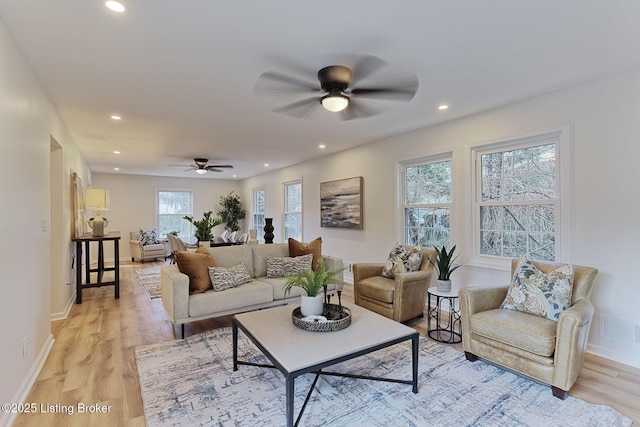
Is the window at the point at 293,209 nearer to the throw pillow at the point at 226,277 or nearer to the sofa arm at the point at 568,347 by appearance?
the throw pillow at the point at 226,277

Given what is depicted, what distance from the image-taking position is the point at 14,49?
7.02 ft

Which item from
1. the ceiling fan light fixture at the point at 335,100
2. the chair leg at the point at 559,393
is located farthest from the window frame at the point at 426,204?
the ceiling fan light fixture at the point at 335,100

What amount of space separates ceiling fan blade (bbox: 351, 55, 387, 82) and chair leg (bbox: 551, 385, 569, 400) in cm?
257

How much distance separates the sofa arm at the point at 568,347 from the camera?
6.85 feet

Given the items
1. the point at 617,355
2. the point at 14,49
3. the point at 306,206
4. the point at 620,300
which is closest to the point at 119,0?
the point at 14,49

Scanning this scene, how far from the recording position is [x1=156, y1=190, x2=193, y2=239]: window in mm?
9266

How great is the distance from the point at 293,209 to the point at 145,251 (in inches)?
161

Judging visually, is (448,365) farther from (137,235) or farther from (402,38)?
(137,235)

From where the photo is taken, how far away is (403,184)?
15.5ft

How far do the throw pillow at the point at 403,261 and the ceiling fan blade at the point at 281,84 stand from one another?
7.58 ft

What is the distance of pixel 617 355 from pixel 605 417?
1120 millimetres

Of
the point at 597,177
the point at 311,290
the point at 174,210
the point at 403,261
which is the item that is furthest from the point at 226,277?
the point at 174,210

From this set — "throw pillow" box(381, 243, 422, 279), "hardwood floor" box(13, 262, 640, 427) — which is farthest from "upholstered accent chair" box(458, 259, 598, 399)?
"throw pillow" box(381, 243, 422, 279)

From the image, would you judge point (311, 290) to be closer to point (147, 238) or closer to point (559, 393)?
point (559, 393)
